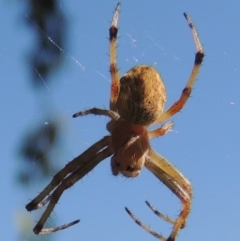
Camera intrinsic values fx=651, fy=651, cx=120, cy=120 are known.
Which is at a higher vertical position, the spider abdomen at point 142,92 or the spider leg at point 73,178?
the spider abdomen at point 142,92

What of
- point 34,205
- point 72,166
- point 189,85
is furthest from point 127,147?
point 34,205

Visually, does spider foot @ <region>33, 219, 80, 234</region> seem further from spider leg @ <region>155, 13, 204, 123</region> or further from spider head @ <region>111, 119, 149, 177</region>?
spider leg @ <region>155, 13, 204, 123</region>

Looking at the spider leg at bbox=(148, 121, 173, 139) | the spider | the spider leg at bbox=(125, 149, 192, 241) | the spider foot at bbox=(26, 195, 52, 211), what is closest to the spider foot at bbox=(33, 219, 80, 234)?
the spider

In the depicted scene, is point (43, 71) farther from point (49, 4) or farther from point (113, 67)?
point (113, 67)

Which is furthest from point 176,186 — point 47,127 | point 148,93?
point 47,127

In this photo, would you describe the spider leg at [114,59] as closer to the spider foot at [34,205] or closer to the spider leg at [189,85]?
the spider leg at [189,85]

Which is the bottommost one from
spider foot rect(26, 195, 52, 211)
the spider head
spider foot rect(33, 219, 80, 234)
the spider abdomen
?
spider foot rect(33, 219, 80, 234)

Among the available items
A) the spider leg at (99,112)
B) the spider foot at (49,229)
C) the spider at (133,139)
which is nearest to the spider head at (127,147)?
the spider at (133,139)
